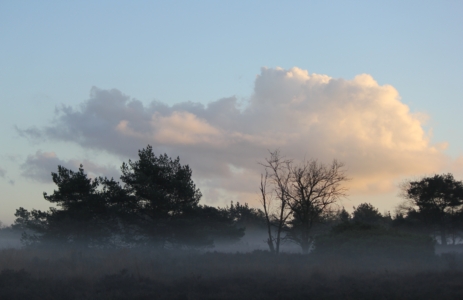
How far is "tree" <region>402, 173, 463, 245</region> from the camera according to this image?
179ft

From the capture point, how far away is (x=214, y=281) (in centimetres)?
1888

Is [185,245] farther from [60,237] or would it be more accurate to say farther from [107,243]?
[60,237]

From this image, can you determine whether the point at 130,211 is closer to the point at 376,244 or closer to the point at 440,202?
the point at 376,244

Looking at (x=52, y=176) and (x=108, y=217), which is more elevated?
(x=52, y=176)

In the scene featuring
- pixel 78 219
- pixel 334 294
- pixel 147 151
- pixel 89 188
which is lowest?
pixel 334 294

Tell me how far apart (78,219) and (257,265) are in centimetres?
1999

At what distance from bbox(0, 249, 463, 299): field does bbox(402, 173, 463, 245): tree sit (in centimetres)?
3260

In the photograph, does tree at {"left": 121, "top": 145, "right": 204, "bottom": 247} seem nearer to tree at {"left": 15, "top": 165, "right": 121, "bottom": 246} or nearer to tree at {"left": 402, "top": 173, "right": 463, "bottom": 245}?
tree at {"left": 15, "top": 165, "right": 121, "bottom": 246}

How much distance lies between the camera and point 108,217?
38.8 m

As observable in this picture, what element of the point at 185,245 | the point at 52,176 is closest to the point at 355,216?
the point at 185,245

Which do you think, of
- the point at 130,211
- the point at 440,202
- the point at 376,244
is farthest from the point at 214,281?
the point at 440,202

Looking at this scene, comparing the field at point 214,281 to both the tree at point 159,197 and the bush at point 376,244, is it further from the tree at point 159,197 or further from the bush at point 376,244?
the tree at point 159,197

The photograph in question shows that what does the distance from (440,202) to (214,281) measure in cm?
4506

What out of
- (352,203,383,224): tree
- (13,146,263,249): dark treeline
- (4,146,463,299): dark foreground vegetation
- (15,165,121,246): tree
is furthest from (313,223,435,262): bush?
(352,203,383,224): tree
